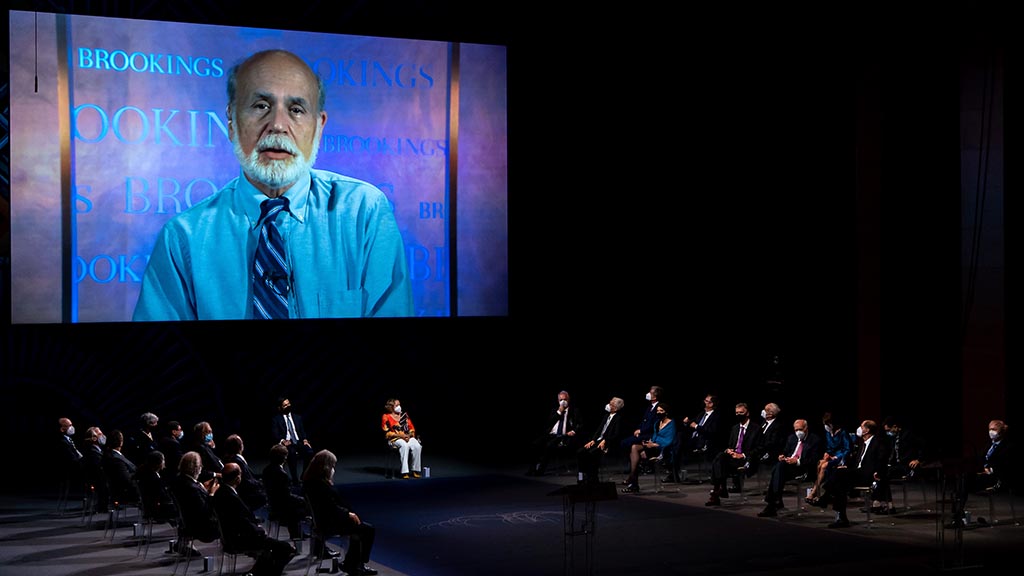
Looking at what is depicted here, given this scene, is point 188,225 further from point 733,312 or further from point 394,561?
point 733,312

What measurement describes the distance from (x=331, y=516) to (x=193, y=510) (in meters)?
0.99

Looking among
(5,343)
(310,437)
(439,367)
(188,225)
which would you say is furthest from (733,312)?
(5,343)

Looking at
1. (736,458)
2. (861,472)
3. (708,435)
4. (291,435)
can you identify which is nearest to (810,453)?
(861,472)

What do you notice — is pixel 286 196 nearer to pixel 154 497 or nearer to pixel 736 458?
pixel 154 497

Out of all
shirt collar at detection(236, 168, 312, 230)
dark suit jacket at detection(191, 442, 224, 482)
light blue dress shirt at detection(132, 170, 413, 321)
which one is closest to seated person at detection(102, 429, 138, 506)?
dark suit jacket at detection(191, 442, 224, 482)

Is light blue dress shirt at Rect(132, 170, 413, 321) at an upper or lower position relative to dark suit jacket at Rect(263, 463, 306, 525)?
upper

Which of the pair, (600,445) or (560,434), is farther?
(560,434)

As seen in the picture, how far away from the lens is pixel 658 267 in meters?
16.6

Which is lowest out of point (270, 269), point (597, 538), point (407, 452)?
point (597, 538)

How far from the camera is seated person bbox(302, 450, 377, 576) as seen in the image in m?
8.70

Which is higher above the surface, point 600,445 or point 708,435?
point 708,435

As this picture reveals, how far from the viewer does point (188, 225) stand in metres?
13.6

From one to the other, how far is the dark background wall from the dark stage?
2016 mm

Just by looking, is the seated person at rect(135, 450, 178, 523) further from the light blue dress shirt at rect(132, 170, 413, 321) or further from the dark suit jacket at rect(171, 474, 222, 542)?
the light blue dress shirt at rect(132, 170, 413, 321)
